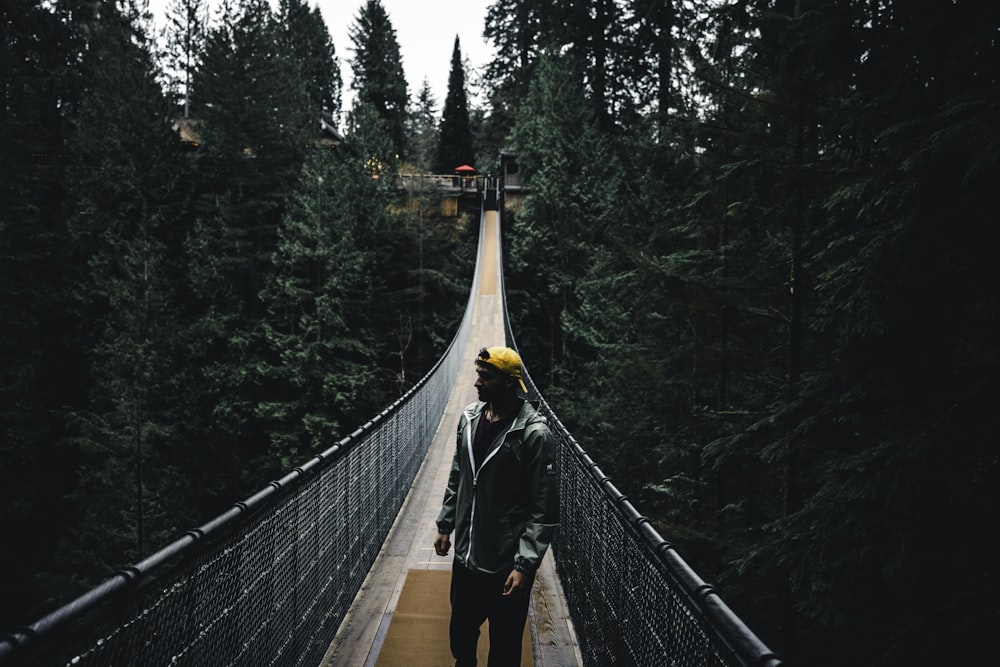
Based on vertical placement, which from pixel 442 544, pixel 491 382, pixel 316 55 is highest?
pixel 316 55

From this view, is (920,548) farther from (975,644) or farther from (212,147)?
(212,147)

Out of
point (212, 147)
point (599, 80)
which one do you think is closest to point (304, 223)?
point (212, 147)

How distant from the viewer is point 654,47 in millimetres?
20078

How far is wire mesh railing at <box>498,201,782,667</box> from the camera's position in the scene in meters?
1.48

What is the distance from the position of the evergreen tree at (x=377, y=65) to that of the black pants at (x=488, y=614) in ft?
123

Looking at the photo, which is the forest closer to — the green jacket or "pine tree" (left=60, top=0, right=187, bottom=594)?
"pine tree" (left=60, top=0, right=187, bottom=594)

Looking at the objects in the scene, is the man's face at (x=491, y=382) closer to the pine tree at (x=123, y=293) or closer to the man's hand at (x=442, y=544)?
the man's hand at (x=442, y=544)

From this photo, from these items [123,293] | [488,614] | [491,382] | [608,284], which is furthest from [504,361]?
[123,293]

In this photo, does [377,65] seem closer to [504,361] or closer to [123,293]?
[123,293]

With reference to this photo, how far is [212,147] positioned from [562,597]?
69.4 ft

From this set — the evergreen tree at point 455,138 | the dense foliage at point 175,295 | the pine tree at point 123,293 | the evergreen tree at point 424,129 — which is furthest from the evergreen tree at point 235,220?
the evergreen tree at point 455,138

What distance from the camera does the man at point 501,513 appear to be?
2117 millimetres

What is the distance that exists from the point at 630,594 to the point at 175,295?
2210cm

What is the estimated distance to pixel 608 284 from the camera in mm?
8477
